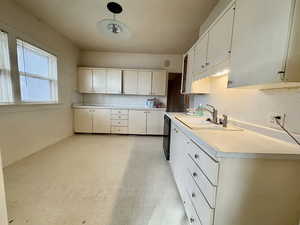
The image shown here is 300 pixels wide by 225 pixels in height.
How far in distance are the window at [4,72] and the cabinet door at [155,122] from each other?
308 cm

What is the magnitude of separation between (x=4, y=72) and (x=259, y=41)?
11.1 ft

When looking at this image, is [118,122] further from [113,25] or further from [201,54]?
[201,54]

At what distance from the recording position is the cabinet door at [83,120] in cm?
423

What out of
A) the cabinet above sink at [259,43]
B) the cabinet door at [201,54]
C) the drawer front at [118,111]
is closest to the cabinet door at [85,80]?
the drawer front at [118,111]

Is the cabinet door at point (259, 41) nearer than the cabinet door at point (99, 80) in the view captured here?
Yes

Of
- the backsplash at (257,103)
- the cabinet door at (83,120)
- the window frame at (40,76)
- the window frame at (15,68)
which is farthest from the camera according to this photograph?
the cabinet door at (83,120)

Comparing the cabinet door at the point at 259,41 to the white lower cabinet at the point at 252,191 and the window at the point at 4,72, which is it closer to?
the white lower cabinet at the point at 252,191

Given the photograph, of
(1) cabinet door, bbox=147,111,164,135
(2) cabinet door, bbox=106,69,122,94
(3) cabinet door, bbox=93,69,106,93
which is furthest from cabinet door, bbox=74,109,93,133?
(1) cabinet door, bbox=147,111,164,135

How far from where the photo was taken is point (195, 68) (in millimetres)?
2340

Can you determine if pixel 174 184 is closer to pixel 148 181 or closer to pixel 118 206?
pixel 148 181

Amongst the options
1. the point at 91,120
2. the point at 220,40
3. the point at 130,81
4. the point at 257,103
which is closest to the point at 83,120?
the point at 91,120

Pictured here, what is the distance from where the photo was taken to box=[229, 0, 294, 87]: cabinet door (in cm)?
81

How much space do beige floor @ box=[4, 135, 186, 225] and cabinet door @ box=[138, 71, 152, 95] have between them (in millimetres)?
2180

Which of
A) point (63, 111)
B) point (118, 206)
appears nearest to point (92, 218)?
point (118, 206)
